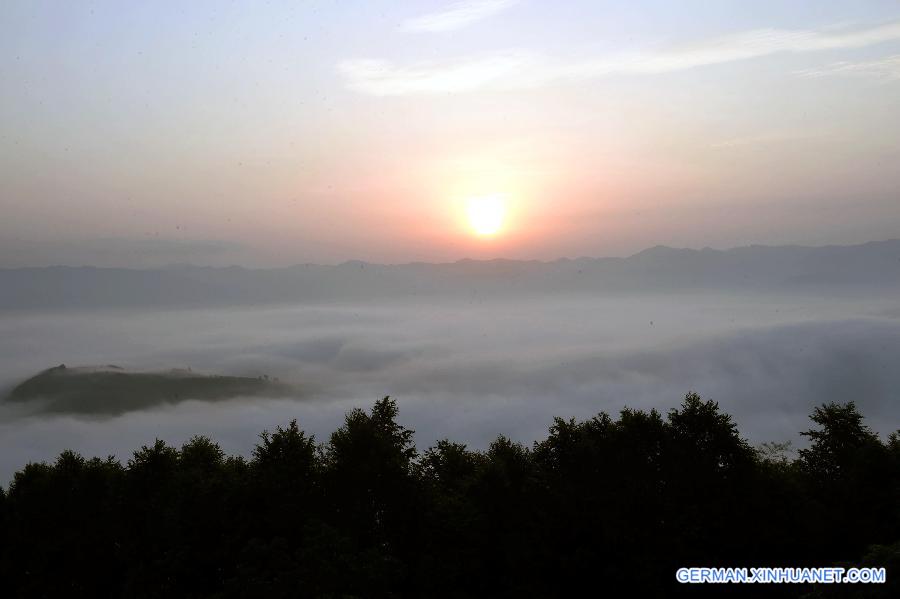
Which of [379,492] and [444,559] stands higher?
[379,492]

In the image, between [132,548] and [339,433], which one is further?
[339,433]

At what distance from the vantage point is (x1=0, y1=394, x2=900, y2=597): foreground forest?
3306 cm

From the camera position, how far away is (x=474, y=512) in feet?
114

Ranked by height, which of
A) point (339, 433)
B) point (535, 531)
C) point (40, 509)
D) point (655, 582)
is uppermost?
point (339, 433)

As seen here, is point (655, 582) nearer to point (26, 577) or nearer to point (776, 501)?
point (776, 501)

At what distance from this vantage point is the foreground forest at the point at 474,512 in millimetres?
33062

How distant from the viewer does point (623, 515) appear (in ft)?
117

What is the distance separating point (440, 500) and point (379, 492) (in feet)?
12.2

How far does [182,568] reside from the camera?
3181cm

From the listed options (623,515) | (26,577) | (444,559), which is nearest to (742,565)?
(623,515)

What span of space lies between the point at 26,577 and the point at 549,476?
31932 millimetres

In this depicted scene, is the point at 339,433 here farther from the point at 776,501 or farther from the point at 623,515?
the point at 776,501

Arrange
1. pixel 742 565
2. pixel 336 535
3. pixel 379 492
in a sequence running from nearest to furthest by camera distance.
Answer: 1. pixel 336 535
2. pixel 742 565
3. pixel 379 492

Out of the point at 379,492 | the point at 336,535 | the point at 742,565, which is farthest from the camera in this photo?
the point at 379,492
